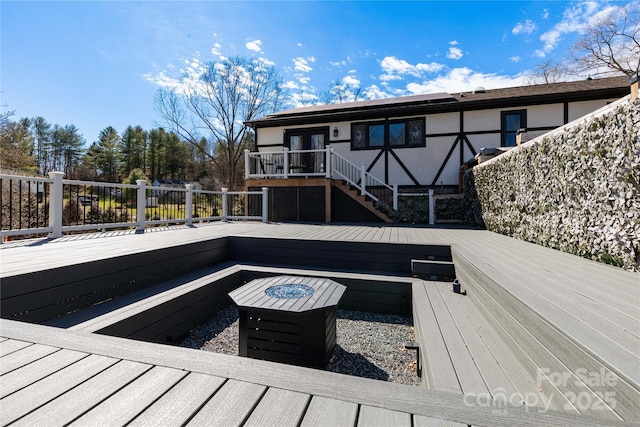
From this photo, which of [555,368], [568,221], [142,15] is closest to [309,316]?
[555,368]

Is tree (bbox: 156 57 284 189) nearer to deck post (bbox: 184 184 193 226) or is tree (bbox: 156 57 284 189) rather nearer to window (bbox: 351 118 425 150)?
window (bbox: 351 118 425 150)

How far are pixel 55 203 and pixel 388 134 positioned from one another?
29.9 feet

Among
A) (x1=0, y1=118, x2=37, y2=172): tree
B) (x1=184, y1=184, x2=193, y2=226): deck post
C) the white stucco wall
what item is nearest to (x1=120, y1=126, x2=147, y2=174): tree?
(x1=0, y1=118, x2=37, y2=172): tree

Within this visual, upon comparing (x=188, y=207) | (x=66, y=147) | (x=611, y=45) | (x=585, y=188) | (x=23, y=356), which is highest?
(x=66, y=147)

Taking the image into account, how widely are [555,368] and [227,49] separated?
20.3 meters

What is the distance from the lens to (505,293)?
1.88 meters

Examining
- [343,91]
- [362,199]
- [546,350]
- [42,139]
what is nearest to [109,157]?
[42,139]

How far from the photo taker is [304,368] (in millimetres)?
1076

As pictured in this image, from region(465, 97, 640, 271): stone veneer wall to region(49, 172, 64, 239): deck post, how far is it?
676 centimetres

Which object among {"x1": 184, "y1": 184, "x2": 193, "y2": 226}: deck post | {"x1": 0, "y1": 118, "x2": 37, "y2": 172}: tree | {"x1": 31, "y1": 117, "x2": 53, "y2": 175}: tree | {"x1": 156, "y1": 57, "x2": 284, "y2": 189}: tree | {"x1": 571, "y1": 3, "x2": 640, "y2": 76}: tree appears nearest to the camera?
{"x1": 184, "y1": 184, "x2": 193, "y2": 226}: deck post

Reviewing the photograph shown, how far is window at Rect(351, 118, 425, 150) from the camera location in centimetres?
981

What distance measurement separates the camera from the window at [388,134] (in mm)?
9812

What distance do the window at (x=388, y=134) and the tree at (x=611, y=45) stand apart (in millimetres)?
12059

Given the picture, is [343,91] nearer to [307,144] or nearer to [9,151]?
[307,144]
